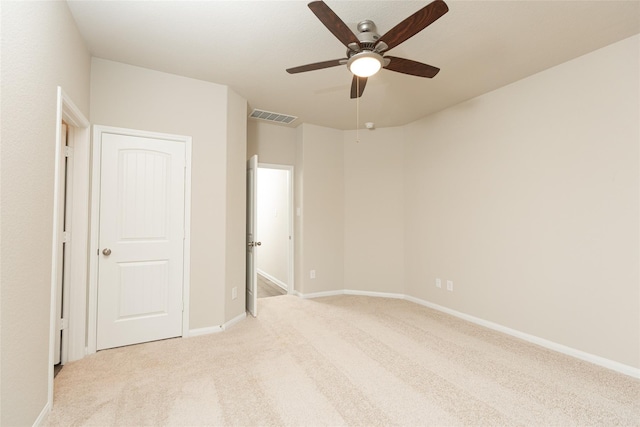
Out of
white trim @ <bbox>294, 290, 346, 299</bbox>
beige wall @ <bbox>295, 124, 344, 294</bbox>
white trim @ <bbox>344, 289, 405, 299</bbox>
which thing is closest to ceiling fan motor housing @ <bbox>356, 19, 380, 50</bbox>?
beige wall @ <bbox>295, 124, 344, 294</bbox>

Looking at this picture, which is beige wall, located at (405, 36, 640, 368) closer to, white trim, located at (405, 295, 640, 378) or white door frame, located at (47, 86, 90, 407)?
white trim, located at (405, 295, 640, 378)

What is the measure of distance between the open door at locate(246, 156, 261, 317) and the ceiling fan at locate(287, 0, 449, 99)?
70.8 inches

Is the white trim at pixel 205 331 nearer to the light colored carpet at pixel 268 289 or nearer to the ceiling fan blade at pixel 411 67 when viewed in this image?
the light colored carpet at pixel 268 289

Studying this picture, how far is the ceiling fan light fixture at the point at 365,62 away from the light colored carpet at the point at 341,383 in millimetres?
2284

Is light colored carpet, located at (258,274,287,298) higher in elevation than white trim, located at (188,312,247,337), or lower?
lower

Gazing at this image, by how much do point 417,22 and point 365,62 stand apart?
393mm

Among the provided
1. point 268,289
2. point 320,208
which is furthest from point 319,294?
point 320,208

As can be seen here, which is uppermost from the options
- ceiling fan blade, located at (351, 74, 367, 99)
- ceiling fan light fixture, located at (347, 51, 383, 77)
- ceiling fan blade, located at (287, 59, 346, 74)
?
ceiling fan blade, located at (351, 74, 367, 99)

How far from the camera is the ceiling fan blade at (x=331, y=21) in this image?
1575 mm

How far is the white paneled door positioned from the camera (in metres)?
2.79

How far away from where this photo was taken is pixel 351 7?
2.10 metres

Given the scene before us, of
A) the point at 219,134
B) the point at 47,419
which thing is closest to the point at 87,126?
the point at 219,134

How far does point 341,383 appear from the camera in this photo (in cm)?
222

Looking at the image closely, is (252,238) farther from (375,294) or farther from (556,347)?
(556,347)
